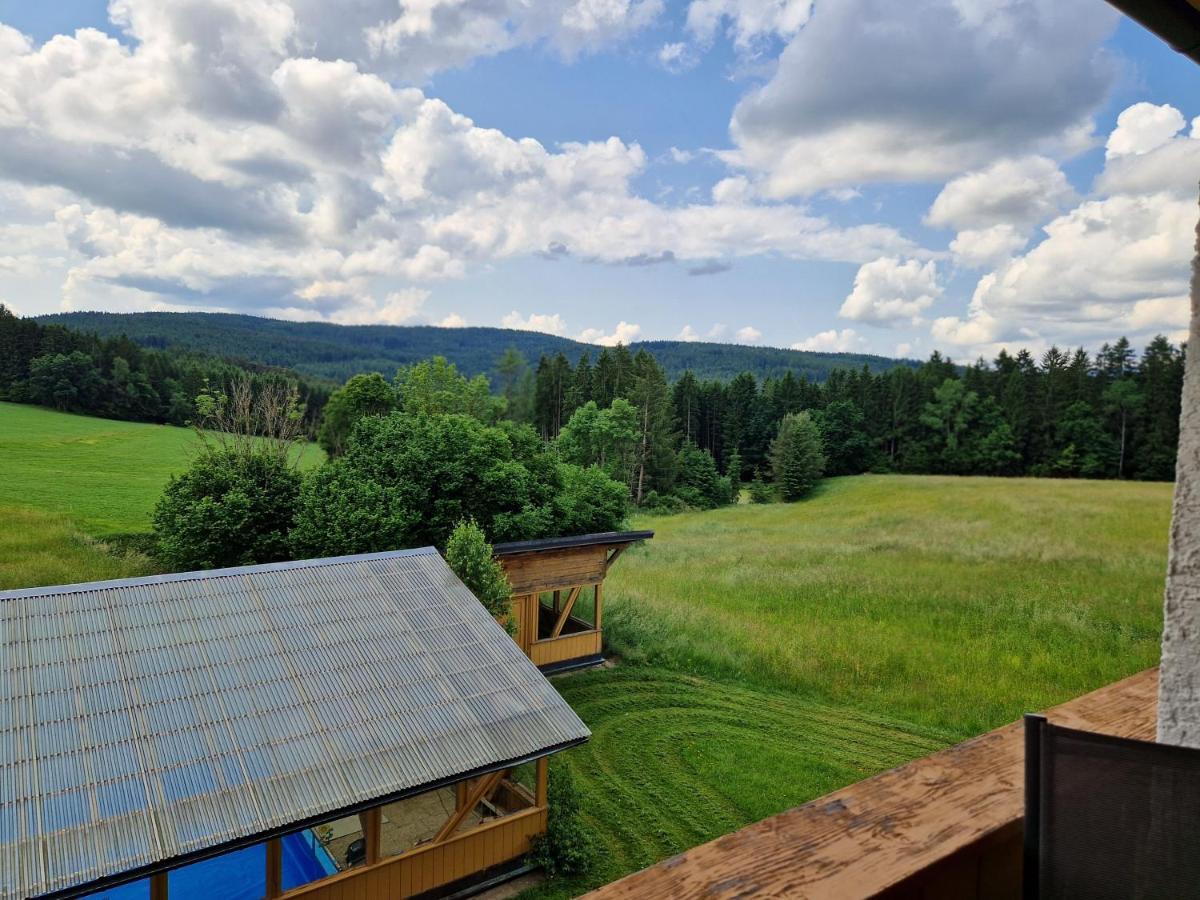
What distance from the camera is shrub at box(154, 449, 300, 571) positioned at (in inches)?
495

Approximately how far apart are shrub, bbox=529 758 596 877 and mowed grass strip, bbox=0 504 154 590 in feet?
37.7

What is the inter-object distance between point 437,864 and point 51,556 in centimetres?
1339

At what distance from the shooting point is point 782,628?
13.2 meters

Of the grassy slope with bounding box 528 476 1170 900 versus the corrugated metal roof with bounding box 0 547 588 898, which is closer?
the corrugated metal roof with bounding box 0 547 588 898

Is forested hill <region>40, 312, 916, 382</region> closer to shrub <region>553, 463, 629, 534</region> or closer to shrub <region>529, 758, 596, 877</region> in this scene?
shrub <region>553, 463, 629, 534</region>

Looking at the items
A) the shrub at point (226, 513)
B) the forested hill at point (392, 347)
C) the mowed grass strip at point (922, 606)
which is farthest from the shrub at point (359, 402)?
the forested hill at point (392, 347)

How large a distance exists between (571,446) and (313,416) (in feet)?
54.3

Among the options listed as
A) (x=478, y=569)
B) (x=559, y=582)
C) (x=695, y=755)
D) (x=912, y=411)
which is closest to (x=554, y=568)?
(x=559, y=582)

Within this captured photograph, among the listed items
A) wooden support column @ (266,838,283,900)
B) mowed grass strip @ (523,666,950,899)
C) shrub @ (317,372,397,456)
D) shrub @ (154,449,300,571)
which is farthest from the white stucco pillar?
shrub @ (317,372,397,456)

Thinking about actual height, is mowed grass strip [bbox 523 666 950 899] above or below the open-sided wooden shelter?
below

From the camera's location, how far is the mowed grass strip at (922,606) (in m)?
11.0

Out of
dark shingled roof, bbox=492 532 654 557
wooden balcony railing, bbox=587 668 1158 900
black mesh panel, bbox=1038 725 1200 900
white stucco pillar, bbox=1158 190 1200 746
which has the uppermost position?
white stucco pillar, bbox=1158 190 1200 746

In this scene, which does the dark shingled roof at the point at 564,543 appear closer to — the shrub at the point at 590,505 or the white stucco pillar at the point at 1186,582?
the shrub at the point at 590,505

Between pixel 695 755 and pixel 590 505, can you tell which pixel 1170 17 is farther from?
pixel 590 505
